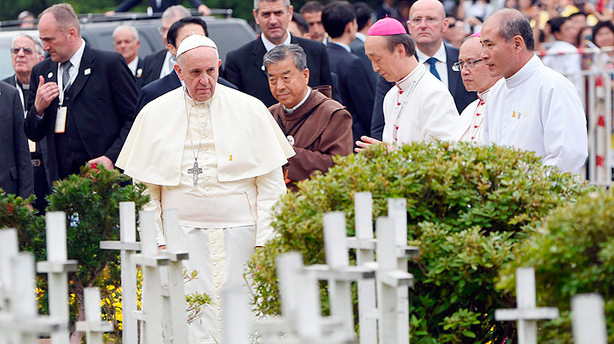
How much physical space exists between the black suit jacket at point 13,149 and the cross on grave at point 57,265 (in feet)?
15.1

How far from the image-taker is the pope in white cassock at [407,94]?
7.07 metres

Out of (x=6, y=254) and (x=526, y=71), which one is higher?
(x=526, y=71)

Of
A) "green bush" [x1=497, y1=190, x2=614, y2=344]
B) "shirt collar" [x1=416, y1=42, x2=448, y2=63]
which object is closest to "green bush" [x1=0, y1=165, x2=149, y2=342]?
"green bush" [x1=497, y1=190, x2=614, y2=344]

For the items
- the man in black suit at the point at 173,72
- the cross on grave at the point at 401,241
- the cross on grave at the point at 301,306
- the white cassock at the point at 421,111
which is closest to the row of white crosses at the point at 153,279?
the cross on grave at the point at 401,241

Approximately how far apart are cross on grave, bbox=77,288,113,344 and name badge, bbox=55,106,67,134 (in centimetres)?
427

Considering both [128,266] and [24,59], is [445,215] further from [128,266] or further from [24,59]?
[24,59]

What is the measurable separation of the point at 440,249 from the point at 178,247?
1.18 m

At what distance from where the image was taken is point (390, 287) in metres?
4.18

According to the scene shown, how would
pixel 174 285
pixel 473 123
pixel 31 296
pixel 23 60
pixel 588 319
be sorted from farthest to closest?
pixel 23 60 < pixel 473 123 < pixel 174 285 < pixel 31 296 < pixel 588 319

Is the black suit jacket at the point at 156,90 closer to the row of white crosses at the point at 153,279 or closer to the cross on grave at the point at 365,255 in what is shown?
the row of white crosses at the point at 153,279

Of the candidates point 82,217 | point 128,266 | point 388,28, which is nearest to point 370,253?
point 128,266

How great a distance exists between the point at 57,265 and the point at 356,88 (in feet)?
19.4

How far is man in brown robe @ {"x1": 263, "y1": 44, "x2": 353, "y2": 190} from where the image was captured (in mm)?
7219

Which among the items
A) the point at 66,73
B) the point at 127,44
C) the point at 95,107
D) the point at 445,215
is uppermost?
the point at 127,44
